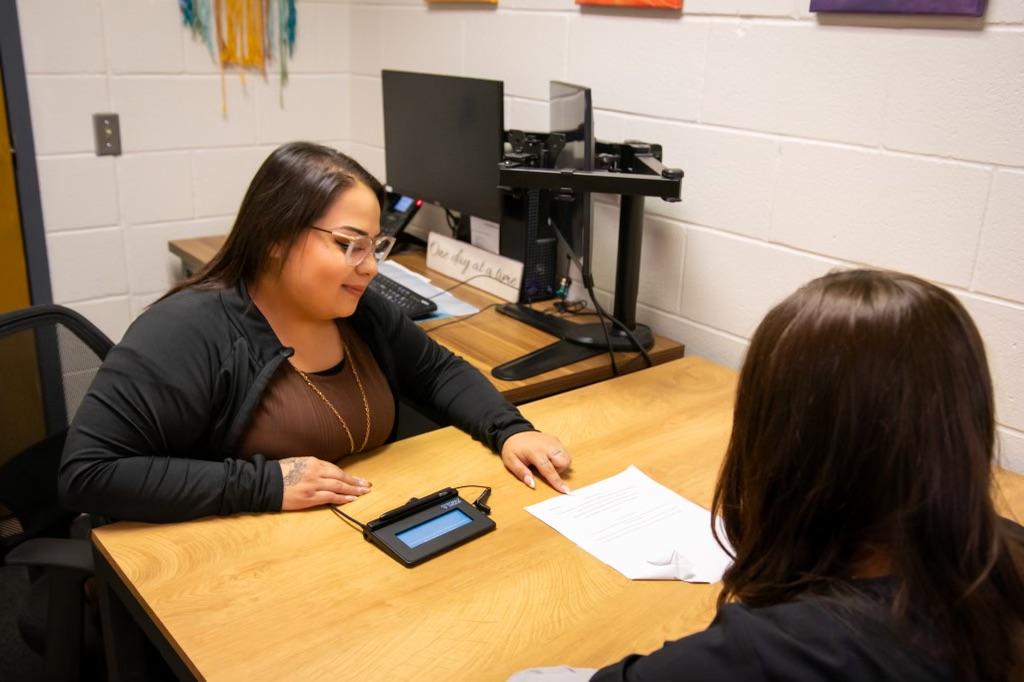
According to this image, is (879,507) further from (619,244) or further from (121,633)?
(619,244)

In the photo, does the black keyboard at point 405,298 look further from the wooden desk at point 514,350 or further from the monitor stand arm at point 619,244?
the monitor stand arm at point 619,244

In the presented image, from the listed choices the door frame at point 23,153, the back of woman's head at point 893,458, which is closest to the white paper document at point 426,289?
the door frame at point 23,153

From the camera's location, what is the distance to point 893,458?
29.8 inches

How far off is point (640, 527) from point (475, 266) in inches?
52.3

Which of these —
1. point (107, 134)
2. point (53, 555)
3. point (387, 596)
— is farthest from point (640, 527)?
point (107, 134)

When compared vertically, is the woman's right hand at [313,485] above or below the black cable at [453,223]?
below

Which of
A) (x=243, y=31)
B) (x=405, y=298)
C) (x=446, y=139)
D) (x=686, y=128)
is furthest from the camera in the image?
(x=243, y=31)

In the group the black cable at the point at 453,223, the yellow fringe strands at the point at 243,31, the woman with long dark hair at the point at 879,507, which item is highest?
the yellow fringe strands at the point at 243,31

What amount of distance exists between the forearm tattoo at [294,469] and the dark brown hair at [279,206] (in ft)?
1.13

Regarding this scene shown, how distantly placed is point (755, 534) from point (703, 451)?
770 millimetres

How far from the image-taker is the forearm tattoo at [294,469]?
1.36m

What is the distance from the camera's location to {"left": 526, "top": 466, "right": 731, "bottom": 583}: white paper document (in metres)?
1.25

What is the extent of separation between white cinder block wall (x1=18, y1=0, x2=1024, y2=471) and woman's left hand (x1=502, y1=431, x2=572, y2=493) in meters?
0.73

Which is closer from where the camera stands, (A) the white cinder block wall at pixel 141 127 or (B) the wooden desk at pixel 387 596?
(B) the wooden desk at pixel 387 596
